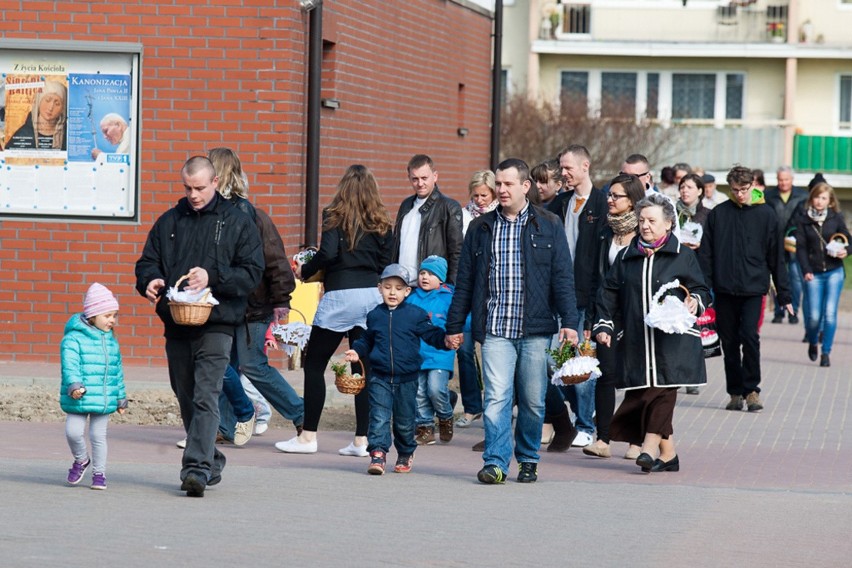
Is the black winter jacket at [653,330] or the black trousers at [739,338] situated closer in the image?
the black winter jacket at [653,330]

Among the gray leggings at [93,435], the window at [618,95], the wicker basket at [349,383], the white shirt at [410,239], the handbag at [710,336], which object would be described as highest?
the window at [618,95]

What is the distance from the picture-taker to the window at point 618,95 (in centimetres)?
3497

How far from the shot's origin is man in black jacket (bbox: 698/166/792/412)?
43.9 ft

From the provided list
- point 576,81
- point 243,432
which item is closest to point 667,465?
point 243,432

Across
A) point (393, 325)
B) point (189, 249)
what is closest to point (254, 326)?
Answer: point (393, 325)

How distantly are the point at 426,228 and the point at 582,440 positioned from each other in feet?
6.08

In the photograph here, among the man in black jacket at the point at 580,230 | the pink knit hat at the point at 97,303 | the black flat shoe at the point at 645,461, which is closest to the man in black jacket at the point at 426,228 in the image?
the man in black jacket at the point at 580,230

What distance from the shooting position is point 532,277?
30.4ft

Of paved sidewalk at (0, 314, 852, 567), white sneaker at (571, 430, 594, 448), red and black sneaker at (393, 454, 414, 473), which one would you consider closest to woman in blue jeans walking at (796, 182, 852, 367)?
paved sidewalk at (0, 314, 852, 567)

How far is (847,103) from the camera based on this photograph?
131 feet

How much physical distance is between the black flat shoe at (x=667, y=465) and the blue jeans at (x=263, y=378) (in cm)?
242

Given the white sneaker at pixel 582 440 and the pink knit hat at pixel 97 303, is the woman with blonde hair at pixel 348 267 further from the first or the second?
the pink knit hat at pixel 97 303

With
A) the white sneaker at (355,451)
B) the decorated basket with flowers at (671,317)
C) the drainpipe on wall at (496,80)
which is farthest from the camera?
the drainpipe on wall at (496,80)

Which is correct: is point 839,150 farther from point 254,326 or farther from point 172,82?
point 254,326
